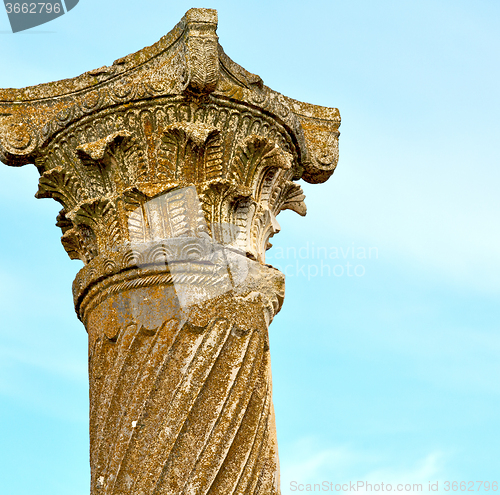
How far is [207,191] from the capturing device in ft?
21.6

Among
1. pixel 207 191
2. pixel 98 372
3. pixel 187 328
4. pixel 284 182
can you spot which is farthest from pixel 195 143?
pixel 98 372

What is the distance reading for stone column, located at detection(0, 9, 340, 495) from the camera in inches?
228

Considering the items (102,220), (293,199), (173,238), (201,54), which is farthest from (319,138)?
(102,220)

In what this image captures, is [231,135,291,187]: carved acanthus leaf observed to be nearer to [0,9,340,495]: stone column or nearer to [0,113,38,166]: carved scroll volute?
[0,9,340,495]: stone column

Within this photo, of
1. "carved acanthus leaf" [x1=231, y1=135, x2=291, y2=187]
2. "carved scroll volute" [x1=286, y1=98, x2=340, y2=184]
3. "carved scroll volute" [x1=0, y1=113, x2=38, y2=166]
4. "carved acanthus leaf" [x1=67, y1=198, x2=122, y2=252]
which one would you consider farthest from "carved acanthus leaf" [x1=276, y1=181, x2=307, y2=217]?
"carved scroll volute" [x1=0, y1=113, x2=38, y2=166]

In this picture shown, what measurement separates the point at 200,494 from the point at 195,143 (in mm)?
2741

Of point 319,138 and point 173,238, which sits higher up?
point 319,138

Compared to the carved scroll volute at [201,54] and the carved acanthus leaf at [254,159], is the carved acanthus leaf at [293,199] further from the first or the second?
the carved scroll volute at [201,54]

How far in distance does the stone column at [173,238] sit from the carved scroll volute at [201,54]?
0.01 m

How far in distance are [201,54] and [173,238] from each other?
5.09ft

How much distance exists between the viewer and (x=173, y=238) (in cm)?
640

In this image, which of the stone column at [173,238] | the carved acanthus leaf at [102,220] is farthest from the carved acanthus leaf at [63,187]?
the carved acanthus leaf at [102,220]

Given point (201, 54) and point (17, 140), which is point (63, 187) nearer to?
point (17, 140)

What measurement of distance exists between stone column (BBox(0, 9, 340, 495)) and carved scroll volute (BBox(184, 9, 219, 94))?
12 millimetres
